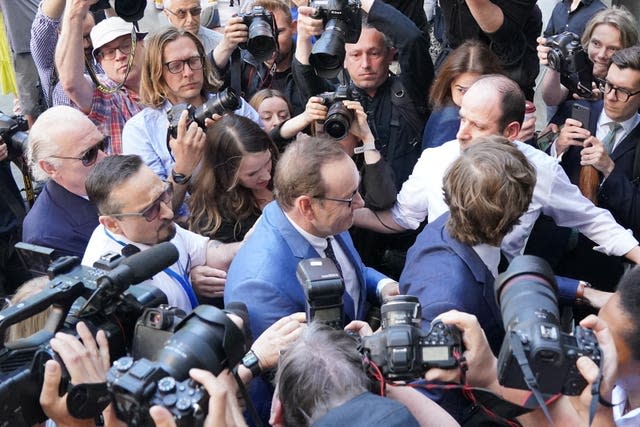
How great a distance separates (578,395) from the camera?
5.61 feet

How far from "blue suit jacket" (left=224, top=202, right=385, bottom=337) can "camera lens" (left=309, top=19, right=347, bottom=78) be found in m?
1.01

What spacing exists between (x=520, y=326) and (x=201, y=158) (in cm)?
196

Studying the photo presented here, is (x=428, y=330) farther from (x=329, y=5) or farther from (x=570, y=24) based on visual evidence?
(x=570, y=24)

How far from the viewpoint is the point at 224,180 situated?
3152mm

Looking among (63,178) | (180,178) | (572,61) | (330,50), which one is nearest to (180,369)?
(63,178)

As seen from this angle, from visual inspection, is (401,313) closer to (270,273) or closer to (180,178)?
(270,273)

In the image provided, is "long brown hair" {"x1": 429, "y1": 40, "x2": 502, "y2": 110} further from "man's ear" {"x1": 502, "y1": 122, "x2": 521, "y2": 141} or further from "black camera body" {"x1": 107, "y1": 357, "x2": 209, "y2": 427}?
"black camera body" {"x1": 107, "y1": 357, "x2": 209, "y2": 427}

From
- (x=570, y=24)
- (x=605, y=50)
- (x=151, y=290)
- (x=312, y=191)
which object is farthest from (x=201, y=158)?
(x=570, y=24)

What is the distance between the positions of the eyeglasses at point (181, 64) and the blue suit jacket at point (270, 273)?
129 cm

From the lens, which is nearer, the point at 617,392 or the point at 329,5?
the point at 617,392

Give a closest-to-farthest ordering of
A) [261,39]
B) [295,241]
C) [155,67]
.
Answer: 1. [295,241]
2. [155,67]
3. [261,39]

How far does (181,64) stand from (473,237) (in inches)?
75.5

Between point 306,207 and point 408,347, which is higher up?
point 408,347

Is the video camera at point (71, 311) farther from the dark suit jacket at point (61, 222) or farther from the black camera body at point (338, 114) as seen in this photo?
the black camera body at point (338, 114)
